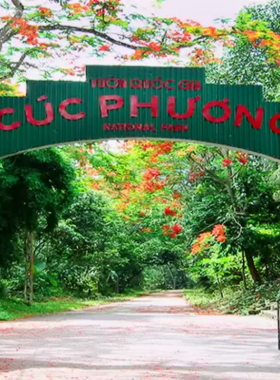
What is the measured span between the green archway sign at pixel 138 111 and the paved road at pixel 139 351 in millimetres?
2847

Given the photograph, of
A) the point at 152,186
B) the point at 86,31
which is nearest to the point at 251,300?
the point at 152,186

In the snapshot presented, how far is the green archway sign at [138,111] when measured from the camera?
23.5ft

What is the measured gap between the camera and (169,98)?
7215mm

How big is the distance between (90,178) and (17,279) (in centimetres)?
529

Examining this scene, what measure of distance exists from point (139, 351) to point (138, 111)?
4.02 m

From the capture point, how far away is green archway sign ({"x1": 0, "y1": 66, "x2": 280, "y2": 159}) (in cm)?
716

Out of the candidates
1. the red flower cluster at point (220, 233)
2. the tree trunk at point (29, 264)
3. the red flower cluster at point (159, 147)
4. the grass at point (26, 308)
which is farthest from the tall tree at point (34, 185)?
the red flower cluster at point (220, 233)

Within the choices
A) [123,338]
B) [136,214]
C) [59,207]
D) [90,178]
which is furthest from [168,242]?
[123,338]

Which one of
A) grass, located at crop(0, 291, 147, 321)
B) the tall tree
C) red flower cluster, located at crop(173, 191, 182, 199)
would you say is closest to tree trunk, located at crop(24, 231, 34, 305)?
grass, located at crop(0, 291, 147, 321)

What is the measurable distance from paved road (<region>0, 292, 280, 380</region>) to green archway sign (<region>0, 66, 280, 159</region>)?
2.85 m

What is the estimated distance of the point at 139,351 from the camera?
896 cm

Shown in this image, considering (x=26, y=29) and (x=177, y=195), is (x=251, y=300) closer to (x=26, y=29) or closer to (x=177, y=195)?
(x=177, y=195)

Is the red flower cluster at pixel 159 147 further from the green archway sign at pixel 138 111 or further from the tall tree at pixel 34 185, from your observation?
the green archway sign at pixel 138 111

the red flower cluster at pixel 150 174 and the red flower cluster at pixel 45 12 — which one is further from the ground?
the red flower cluster at pixel 45 12
